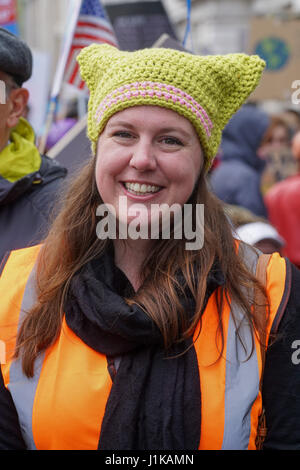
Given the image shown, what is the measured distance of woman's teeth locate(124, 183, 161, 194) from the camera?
5.72ft

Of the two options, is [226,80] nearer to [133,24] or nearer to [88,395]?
[88,395]

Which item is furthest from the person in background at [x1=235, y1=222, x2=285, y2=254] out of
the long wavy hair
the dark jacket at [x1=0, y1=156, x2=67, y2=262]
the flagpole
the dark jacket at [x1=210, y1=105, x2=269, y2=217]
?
the long wavy hair

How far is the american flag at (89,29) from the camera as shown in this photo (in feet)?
11.0

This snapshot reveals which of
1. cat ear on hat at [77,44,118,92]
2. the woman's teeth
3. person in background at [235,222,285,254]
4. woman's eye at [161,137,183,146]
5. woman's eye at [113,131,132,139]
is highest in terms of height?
cat ear on hat at [77,44,118,92]

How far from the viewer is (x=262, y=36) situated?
6.78 m

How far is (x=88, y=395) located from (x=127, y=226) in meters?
0.51

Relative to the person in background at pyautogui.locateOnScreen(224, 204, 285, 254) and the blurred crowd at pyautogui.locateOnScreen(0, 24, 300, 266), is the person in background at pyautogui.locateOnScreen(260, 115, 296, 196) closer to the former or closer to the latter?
the blurred crowd at pyautogui.locateOnScreen(0, 24, 300, 266)

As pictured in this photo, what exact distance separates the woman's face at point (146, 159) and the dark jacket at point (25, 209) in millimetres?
518

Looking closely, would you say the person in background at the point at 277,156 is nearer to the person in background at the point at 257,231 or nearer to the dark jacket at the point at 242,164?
the dark jacket at the point at 242,164

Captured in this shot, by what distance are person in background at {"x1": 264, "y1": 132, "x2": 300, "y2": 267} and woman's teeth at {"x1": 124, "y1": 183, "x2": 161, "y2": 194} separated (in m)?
2.88

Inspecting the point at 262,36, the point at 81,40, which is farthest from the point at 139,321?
the point at 262,36

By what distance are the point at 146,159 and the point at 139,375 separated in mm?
581

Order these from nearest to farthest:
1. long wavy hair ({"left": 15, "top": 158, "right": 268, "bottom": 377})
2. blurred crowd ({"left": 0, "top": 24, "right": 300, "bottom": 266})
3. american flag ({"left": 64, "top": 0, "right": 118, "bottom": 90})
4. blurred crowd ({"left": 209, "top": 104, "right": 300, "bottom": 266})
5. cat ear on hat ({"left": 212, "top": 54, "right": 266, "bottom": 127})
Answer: long wavy hair ({"left": 15, "top": 158, "right": 268, "bottom": 377}), cat ear on hat ({"left": 212, "top": 54, "right": 266, "bottom": 127}), blurred crowd ({"left": 0, "top": 24, "right": 300, "bottom": 266}), american flag ({"left": 64, "top": 0, "right": 118, "bottom": 90}), blurred crowd ({"left": 209, "top": 104, "right": 300, "bottom": 266})

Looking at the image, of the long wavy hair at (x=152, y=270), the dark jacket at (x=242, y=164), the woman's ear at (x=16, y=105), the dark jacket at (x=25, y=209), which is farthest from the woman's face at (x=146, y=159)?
the dark jacket at (x=242, y=164)
